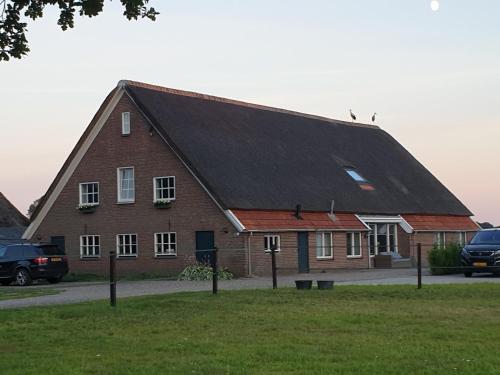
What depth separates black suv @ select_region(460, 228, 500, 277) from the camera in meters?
29.8

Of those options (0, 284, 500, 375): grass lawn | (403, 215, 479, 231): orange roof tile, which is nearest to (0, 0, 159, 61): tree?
(0, 284, 500, 375): grass lawn

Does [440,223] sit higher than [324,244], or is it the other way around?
[440,223]

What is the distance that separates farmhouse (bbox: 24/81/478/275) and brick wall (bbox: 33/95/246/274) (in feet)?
0.17

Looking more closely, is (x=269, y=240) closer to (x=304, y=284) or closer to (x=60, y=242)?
(x=60, y=242)

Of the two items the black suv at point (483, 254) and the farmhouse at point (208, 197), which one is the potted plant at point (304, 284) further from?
the farmhouse at point (208, 197)

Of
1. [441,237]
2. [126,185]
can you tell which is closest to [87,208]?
[126,185]

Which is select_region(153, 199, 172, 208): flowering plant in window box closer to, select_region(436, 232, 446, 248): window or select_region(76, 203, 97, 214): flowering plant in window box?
select_region(76, 203, 97, 214): flowering plant in window box

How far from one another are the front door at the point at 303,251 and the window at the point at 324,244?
0.82 meters

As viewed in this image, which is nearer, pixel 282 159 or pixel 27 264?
pixel 27 264

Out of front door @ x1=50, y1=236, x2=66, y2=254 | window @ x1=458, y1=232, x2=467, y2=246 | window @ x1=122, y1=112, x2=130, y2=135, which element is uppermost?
window @ x1=122, y1=112, x2=130, y2=135

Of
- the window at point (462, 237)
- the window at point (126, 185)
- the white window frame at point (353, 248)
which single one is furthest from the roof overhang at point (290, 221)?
the window at point (462, 237)

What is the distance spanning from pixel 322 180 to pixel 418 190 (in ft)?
32.5

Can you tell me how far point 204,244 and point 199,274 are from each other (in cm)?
242

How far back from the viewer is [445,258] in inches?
1286
